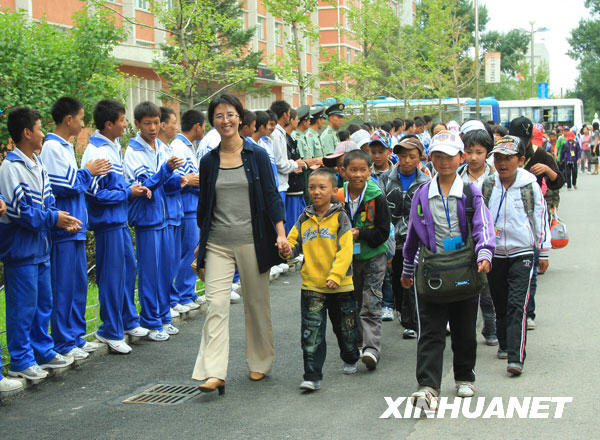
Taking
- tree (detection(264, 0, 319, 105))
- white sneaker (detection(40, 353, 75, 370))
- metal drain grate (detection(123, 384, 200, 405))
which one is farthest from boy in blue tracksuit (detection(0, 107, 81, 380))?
tree (detection(264, 0, 319, 105))

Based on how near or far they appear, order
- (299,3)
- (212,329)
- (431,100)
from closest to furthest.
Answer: (212,329) → (299,3) → (431,100)

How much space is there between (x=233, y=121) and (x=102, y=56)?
40.0 feet

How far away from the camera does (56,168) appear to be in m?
6.56

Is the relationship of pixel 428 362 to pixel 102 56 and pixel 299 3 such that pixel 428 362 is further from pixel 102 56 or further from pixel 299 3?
pixel 299 3

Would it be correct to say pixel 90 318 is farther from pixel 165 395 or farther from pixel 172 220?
pixel 165 395

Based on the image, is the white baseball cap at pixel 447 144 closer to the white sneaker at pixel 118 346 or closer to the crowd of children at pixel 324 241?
the crowd of children at pixel 324 241

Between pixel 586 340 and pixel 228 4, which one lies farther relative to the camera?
pixel 228 4

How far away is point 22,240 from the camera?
241 inches

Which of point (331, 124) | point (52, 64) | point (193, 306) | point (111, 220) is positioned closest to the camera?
point (111, 220)

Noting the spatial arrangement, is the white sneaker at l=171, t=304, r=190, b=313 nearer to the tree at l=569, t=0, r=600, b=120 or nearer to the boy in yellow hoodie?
the boy in yellow hoodie

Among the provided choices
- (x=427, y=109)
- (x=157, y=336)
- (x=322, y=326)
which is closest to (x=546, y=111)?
(x=427, y=109)

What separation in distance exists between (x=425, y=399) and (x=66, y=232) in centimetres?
327

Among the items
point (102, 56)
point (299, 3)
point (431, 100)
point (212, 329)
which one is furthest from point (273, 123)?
point (431, 100)

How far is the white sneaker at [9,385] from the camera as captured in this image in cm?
586
